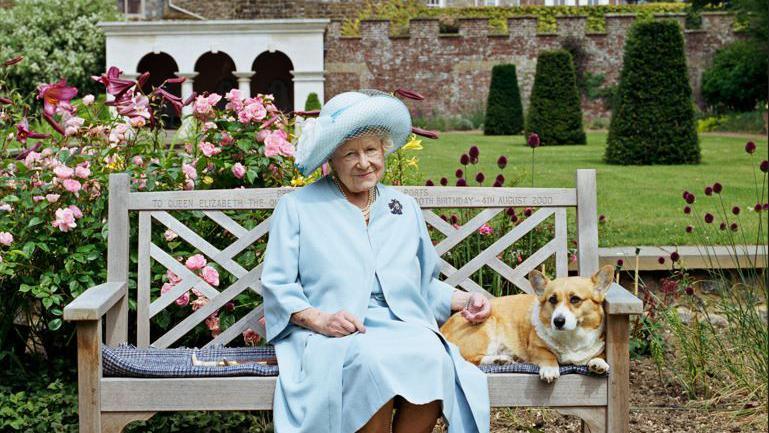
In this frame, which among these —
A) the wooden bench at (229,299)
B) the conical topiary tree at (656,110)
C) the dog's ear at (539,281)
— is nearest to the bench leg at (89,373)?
the wooden bench at (229,299)

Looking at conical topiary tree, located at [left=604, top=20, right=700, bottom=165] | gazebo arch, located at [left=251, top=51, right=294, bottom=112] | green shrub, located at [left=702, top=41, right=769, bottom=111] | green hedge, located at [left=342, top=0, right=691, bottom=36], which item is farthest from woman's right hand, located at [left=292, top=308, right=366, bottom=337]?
green hedge, located at [left=342, top=0, right=691, bottom=36]

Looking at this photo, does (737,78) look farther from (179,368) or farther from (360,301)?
(179,368)

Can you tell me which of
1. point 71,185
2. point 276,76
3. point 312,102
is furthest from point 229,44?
point 71,185

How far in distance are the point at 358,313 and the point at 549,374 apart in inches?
23.5

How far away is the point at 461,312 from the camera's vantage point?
129 inches

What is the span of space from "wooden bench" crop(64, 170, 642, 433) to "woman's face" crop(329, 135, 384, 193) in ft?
1.44

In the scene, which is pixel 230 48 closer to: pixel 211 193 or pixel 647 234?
pixel 647 234

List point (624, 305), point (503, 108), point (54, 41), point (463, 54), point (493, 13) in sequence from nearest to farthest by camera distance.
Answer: point (624, 305) < point (503, 108) < point (54, 41) < point (463, 54) < point (493, 13)

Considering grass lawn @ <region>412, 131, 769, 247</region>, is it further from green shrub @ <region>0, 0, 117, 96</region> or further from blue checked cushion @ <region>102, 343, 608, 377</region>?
green shrub @ <region>0, 0, 117, 96</region>

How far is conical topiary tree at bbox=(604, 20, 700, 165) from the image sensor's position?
13.2 meters

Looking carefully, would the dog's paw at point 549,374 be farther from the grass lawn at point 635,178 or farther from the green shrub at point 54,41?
the green shrub at point 54,41

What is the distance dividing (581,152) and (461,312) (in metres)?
12.3

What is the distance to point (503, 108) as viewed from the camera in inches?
779

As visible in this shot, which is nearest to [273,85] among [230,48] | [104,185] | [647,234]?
[230,48]
